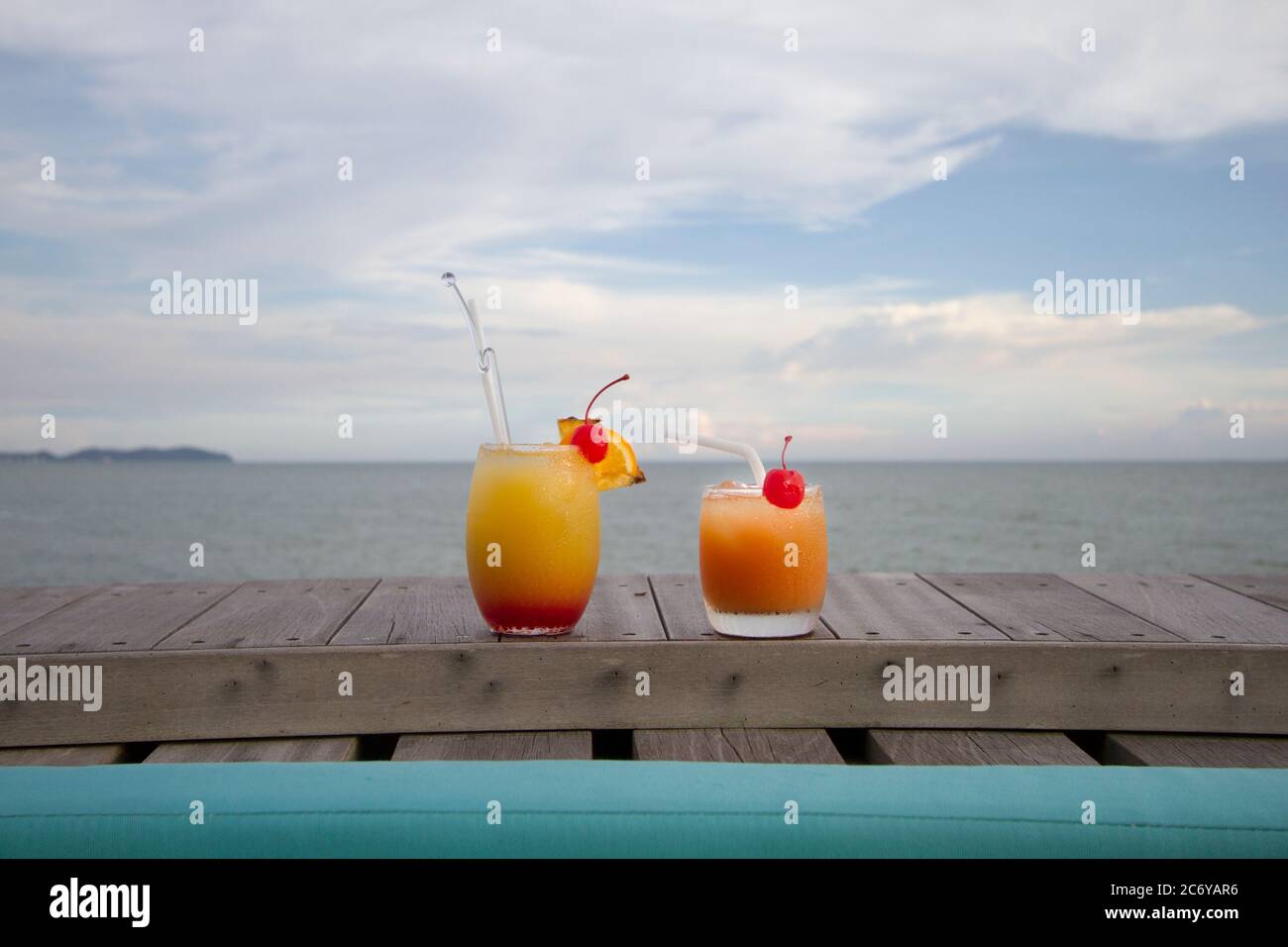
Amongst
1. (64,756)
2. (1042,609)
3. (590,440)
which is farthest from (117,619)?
(1042,609)

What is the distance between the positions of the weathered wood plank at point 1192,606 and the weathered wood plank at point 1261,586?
0.03 meters

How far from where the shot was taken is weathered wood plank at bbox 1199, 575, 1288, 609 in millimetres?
1880

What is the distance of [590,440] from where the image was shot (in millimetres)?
1534

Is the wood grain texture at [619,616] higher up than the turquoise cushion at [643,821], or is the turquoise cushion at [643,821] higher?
the wood grain texture at [619,616]

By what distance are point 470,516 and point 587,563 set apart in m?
0.19

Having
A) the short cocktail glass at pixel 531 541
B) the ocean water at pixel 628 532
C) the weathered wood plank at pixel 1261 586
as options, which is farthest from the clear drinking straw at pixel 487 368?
the ocean water at pixel 628 532

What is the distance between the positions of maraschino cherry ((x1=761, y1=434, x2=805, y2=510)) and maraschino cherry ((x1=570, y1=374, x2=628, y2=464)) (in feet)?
0.81

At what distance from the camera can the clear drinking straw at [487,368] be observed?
1.47 meters

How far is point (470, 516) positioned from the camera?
1.53m

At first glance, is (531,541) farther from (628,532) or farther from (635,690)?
→ (628,532)

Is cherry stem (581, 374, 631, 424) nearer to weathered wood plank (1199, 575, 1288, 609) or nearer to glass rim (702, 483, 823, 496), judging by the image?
glass rim (702, 483, 823, 496)

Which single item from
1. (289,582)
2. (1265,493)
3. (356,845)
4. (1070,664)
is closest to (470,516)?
(356,845)

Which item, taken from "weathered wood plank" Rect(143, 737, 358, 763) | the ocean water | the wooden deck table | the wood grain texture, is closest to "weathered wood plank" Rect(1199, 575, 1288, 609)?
the wooden deck table
